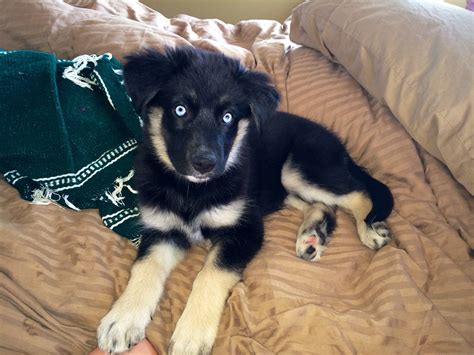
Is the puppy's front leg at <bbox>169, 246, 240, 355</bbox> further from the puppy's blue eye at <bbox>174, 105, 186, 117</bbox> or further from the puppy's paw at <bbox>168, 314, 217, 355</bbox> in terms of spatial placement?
the puppy's blue eye at <bbox>174, 105, 186, 117</bbox>

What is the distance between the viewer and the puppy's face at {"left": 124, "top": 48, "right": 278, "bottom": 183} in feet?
5.33

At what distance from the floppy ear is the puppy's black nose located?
0.34 meters

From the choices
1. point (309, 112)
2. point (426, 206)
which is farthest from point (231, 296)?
point (309, 112)

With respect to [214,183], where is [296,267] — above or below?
below

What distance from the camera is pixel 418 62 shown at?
6.34ft

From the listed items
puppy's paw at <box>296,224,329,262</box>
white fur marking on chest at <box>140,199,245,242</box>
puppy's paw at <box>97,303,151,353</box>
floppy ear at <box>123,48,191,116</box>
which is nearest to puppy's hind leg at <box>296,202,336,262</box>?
puppy's paw at <box>296,224,329,262</box>

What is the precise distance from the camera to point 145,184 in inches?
73.5

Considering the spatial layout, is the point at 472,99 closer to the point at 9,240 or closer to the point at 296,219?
the point at 296,219

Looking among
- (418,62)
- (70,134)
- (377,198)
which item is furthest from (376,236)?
(70,134)

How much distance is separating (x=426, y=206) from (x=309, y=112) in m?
0.88

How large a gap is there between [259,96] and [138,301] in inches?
39.4

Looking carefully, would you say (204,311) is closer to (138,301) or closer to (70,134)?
(138,301)

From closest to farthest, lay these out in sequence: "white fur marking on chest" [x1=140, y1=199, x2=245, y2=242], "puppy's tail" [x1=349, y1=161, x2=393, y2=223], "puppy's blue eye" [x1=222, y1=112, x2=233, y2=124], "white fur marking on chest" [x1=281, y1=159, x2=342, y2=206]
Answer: "puppy's blue eye" [x1=222, y1=112, x2=233, y2=124] < "white fur marking on chest" [x1=140, y1=199, x2=245, y2=242] < "puppy's tail" [x1=349, y1=161, x2=393, y2=223] < "white fur marking on chest" [x1=281, y1=159, x2=342, y2=206]

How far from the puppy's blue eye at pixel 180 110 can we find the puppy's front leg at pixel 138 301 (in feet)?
1.97
